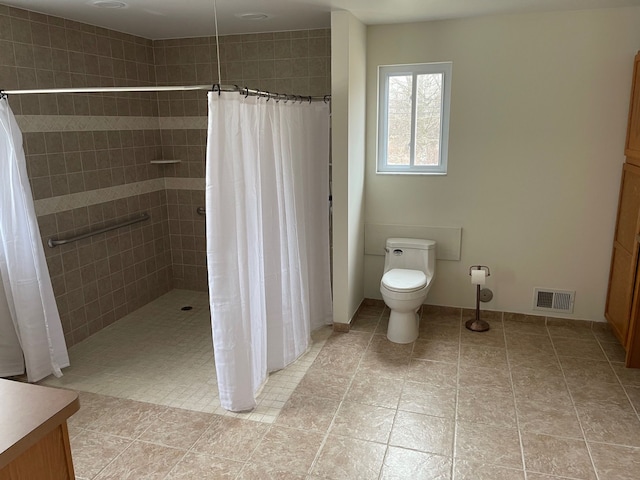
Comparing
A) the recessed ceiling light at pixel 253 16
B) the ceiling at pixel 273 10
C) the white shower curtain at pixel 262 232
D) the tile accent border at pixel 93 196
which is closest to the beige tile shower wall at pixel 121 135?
the tile accent border at pixel 93 196

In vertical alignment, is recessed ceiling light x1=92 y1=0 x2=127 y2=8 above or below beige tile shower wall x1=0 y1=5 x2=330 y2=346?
above

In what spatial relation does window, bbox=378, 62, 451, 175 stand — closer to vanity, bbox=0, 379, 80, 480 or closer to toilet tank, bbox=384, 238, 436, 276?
toilet tank, bbox=384, 238, 436, 276

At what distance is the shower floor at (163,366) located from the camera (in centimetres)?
279

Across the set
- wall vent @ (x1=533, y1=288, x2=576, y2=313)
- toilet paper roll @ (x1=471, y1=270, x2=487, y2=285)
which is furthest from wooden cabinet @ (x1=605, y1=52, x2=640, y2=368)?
toilet paper roll @ (x1=471, y1=270, x2=487, y2=285)

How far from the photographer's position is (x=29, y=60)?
304cm

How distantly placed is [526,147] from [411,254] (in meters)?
1.13

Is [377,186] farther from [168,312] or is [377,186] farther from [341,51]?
[168,312]

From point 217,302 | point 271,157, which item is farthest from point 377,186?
point 217,302

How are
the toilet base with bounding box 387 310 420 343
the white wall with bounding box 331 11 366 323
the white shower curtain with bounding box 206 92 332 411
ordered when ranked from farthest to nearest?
the toilet base with bounding box 387 310 420 343, the white wall with bounding box 331 11 366 323, the white shower curtain with bounding box 206 92 332 411

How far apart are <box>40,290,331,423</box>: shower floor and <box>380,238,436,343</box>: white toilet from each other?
0.56 meters

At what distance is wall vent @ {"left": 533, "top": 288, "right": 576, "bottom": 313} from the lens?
3668 millimetres

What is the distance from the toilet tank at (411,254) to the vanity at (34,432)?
Answer: 2.85 metres

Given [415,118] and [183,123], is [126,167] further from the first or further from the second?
[415,118]

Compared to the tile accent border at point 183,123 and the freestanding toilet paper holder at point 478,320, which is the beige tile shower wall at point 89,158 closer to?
the tile accent border at point 183,123
